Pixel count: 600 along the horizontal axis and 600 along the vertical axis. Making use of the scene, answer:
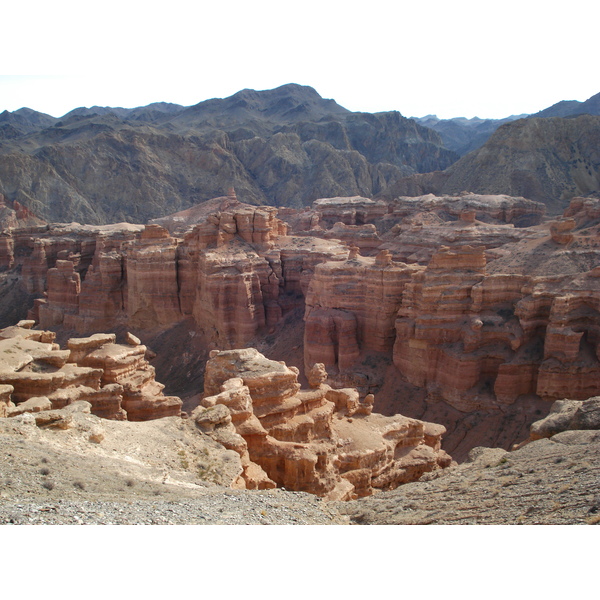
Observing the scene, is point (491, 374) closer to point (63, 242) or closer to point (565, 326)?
point (565, 326)

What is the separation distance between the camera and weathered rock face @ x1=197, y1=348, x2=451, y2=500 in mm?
17750

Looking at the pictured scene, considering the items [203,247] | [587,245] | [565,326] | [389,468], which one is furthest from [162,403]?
[587,245]

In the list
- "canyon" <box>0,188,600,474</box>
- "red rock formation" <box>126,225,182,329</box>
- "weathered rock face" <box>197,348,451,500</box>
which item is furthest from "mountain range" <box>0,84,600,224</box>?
"weathered rock face" <box>197,348,451,500</box>

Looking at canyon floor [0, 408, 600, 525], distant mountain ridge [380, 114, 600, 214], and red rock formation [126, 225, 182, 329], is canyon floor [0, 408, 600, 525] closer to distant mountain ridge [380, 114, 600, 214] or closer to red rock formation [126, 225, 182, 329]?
red rock formation [126, 225, 182, 329]

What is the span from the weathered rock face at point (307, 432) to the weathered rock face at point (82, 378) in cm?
297

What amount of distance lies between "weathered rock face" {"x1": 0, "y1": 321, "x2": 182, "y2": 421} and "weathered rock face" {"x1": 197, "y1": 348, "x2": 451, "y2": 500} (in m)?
2.97

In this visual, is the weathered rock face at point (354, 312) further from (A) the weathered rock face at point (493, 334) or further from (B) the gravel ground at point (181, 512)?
(B) the gravel ground at point (181, 512)

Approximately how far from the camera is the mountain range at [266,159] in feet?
295

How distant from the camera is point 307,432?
64.8 ft

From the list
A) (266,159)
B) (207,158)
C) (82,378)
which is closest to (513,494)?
(82,378)

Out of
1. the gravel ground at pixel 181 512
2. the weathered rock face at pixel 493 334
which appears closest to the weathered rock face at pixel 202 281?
the weathered rock face at pixel 493 334

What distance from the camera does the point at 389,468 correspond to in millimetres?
20828

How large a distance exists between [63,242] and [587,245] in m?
40.6

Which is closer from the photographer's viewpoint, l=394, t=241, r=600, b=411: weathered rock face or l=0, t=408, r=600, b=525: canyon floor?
l=0, t=408, r=600, b=525: canyon floor
